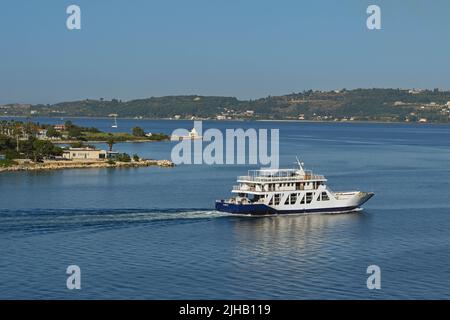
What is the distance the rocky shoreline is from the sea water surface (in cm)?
1035

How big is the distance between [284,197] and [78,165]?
24.9m

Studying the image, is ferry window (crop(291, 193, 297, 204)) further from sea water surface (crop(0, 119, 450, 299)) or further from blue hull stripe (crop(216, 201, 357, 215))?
sea water surface (crop(0, 119, 450, 299))

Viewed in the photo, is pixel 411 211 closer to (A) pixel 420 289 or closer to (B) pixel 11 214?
(A) pixel 420 289

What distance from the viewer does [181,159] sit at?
5809 centimetres

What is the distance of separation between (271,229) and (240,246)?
310cm

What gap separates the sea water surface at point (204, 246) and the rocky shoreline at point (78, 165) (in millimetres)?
10346

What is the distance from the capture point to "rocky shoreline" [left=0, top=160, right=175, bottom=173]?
157 ft

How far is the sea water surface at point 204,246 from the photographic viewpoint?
17.5 metres

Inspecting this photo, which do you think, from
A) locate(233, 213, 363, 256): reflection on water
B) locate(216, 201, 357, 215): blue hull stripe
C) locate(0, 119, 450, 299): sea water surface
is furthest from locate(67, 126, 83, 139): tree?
locate(233, 213, 363, 256): reflection on water

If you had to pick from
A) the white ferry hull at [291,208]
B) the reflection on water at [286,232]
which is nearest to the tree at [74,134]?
the white ferry hull at [291,208]

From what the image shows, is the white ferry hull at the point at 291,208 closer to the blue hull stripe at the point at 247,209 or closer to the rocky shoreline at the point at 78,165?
the blue hull stripe at the point at 247,209
